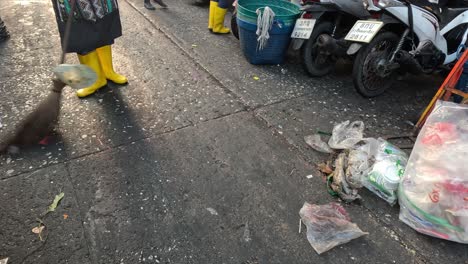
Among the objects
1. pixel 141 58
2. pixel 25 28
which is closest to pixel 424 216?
pixel 141 58

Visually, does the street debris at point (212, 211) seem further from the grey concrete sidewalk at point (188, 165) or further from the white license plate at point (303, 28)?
the white license plate at point (303, 28)

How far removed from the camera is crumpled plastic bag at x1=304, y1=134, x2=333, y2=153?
116 inches

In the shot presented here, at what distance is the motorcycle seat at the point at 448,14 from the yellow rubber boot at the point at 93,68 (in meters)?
3.53

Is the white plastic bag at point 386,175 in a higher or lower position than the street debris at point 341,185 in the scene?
higher

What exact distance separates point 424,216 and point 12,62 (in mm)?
4481

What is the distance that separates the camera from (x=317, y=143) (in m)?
3.01

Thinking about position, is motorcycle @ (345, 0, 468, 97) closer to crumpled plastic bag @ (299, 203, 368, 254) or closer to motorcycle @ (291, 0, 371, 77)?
motorcycle @ (291, 0, 371, 77)

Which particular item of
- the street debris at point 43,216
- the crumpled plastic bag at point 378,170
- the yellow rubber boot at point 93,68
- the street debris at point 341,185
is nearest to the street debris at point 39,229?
the street debris at point 43,216

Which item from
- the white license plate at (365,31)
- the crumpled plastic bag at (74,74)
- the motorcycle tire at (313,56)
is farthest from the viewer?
the motorcycle tire at (313,56)

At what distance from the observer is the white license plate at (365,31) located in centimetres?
328

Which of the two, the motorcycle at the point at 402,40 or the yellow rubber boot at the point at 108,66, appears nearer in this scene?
the motorcycle at the point at 402,40

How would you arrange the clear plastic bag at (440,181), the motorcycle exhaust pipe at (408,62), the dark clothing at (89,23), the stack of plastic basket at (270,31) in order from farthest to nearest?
the stack of plastic basket at (270,31) < the motorcycle exhaust pipe at (408,62) < the dark clothing at (89,23) < the clear plastic bag at (440,181)

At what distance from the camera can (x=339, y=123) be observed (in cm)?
331

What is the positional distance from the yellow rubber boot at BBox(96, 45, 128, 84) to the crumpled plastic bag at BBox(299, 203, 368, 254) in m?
2.41
